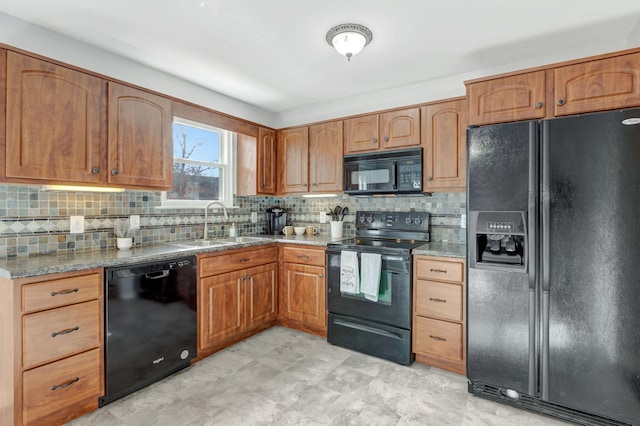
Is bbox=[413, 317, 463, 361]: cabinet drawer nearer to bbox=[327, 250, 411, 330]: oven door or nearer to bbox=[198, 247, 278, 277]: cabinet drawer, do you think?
bbox=[327, 250, 411, 330]: oven door

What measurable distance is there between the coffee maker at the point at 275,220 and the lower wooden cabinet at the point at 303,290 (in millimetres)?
676

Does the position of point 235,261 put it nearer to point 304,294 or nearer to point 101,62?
point 304,294

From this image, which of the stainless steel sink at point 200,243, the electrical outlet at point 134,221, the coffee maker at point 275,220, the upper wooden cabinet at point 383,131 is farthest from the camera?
the coffee maker at point 275,220

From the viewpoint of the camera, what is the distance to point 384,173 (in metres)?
3.03

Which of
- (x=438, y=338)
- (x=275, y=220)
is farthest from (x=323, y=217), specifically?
(x=438, y=338)

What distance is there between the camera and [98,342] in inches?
77.3

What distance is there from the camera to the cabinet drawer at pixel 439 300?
2404 millimetres

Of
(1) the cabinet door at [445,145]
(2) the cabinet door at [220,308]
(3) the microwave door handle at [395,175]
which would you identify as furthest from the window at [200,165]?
(1) the cabinet door at [445,145]

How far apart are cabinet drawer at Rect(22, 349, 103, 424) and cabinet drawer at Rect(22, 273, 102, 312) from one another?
0.33 m

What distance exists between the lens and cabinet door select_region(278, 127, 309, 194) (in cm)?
358

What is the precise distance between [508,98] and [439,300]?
149 centimetres

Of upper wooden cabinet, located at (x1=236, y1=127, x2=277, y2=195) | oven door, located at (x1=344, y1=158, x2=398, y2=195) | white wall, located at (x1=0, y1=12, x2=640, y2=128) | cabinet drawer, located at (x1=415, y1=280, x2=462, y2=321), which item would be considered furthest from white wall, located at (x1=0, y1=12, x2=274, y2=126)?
cabinet drawer, located at (x1=415, y1=280, x2=462, y2=321)

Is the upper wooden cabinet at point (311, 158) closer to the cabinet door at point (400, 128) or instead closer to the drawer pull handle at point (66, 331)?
the cabinet door at point (400, 128)

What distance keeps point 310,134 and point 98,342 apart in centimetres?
A: 259
